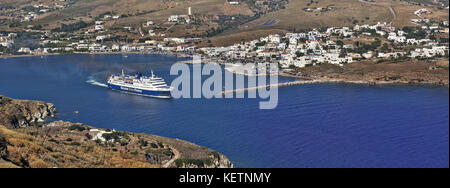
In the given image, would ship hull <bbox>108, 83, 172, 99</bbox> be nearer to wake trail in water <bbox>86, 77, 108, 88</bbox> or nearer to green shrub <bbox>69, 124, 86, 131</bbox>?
wake trail in water <bbox>86, 77, 108, 88</bbox>

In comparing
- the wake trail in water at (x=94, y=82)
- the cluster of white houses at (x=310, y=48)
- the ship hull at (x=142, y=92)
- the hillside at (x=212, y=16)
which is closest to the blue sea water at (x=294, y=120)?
the wake trail in water at (x=94, y=82)

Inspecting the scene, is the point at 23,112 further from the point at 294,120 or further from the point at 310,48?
the point at 310,48

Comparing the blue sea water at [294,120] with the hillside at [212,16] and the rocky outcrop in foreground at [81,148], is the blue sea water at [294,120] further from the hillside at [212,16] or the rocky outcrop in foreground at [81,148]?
the hillside at [212,16]

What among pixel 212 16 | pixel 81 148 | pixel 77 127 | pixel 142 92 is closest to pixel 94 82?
pixel 142 92

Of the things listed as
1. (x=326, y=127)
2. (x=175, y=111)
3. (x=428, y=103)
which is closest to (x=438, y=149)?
(x=326, y=127)

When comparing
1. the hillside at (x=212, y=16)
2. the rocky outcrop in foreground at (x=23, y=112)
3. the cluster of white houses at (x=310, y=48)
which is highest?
the hillside at (x=212, y=16)
